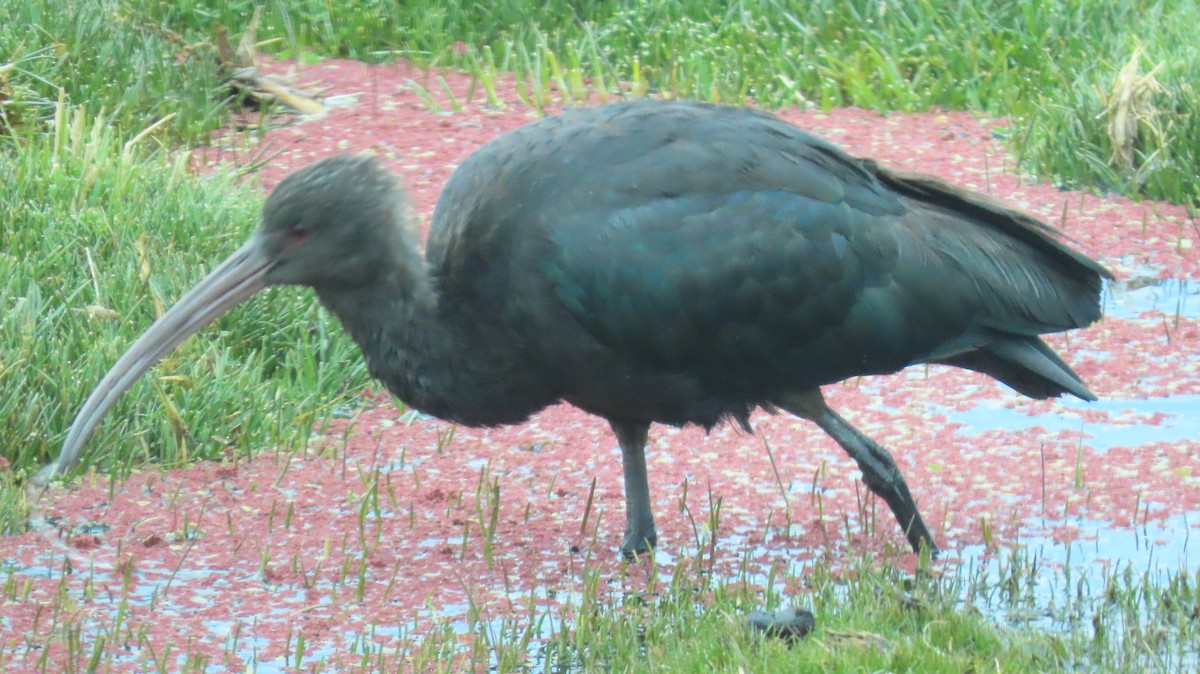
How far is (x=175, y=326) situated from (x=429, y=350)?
0.68m

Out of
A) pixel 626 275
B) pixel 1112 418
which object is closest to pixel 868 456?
pixel 626 275

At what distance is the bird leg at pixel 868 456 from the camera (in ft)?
16.5

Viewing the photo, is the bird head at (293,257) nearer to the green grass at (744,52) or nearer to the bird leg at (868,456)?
the bird leg at (868,456)

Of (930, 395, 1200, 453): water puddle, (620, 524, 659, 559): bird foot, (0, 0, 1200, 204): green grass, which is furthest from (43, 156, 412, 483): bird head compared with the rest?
(0, 0, 1200, 204): green grass

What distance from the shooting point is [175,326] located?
15.3 feet

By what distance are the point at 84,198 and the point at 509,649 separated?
3243mm

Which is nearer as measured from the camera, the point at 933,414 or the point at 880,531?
the point at 880,531

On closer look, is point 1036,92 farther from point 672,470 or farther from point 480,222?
point 480,222

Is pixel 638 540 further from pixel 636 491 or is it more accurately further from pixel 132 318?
pixel 132 318

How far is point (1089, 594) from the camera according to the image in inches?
189

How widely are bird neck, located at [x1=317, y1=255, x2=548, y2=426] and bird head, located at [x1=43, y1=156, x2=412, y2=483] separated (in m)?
0.08

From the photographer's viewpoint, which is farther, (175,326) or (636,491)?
(636,491)

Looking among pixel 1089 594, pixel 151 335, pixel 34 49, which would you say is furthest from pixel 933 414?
pixel 34 49

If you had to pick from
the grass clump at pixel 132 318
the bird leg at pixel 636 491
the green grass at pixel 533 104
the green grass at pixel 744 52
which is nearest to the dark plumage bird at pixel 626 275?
the bird leg at pixel 636 491
